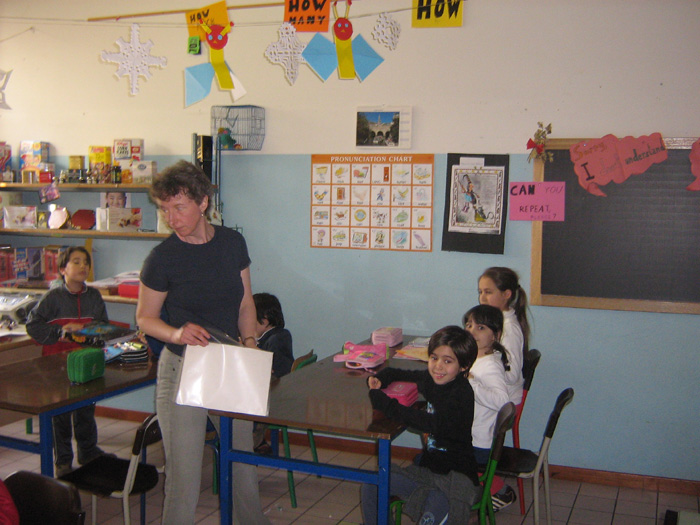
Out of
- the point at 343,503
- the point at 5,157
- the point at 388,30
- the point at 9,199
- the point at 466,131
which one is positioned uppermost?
the point at 388,30

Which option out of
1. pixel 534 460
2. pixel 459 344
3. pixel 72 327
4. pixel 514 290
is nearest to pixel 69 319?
pixel 72 327

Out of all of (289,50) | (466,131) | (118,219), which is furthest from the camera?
(118,219)

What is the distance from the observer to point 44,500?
66.9 inches

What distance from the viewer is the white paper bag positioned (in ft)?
6.73

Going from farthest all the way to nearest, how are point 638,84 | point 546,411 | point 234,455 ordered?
point 546,411
point 638,84
point 234,455

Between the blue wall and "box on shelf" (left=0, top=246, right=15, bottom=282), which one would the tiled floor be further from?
"box on shelf" (left=0, top=246, right=15, bottom=282)

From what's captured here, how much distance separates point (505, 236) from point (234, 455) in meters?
1.99

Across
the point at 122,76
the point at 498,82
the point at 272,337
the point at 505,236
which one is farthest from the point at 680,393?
the point at 122,76

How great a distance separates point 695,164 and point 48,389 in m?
3.25

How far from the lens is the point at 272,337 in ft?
11.2

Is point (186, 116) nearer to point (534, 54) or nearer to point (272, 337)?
point (272, 337)

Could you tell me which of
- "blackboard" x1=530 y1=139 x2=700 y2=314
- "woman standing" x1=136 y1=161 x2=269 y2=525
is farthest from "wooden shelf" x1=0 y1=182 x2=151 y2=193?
"blackboard" x1=530 y1=139 x2=700 y2=314

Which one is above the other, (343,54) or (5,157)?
(343,54)

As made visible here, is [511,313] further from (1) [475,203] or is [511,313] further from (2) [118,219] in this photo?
(2) [118,219]
